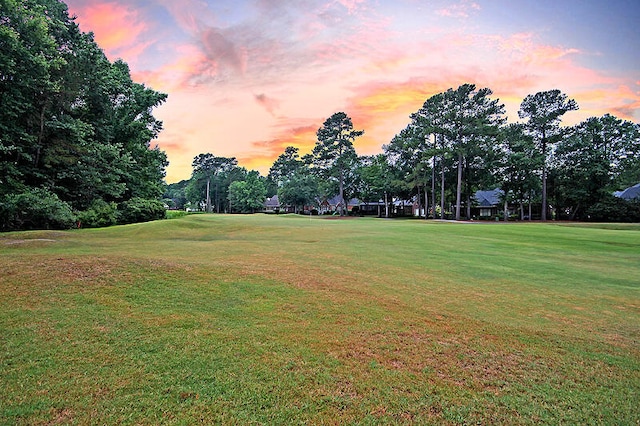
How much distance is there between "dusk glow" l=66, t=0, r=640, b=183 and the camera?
19.1 m

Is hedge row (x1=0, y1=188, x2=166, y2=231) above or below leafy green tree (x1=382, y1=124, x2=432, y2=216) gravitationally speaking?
below

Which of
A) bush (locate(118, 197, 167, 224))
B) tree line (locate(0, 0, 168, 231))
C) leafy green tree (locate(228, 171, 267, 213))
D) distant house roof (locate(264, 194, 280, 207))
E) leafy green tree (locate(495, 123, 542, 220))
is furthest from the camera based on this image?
distant house roof (locate(264, 194, 280, 207))

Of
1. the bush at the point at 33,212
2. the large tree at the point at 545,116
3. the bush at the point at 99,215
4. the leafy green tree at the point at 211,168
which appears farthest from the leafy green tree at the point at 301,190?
the bush at the point at 33,212

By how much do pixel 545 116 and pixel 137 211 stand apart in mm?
57026

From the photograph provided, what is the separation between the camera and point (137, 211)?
27906 millimetres

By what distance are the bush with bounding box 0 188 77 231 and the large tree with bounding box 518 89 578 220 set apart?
2239 inches

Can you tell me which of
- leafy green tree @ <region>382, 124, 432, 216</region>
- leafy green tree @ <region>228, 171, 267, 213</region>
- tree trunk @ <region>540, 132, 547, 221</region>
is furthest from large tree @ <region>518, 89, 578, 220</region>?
leafy green tree @ <region>228, 171, 267, 213</region>

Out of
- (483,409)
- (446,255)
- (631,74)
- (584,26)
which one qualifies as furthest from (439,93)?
(483,409)

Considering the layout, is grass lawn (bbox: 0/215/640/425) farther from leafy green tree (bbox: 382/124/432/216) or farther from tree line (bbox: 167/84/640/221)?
leafy green tree (bbox: 382/124/432/216)

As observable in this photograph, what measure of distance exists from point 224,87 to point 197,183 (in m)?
79.7

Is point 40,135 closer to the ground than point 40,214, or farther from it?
farther from it

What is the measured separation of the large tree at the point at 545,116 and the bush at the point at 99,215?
5475 centimetres

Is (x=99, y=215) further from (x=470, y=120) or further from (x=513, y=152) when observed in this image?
(x=513, y=152)

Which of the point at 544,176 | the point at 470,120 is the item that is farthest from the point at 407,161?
the point at 544,176
